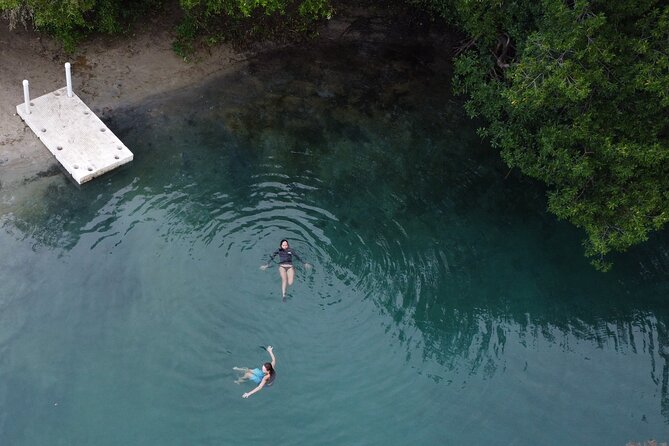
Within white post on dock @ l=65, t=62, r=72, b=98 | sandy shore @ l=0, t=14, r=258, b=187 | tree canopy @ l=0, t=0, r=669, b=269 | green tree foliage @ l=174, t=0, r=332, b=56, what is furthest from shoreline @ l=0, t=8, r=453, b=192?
tree canopy @ l=0, t=0, r=669, b=269

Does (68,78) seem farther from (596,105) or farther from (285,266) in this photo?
(596,105)

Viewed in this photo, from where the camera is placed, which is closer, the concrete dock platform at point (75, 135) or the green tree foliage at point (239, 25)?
the concrete dock platform at point (75, 135)

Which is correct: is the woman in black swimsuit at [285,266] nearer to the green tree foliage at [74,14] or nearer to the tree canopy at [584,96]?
the tree canopy at [584,96]

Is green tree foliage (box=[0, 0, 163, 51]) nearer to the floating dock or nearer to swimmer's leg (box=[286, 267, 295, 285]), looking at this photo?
the floating dock

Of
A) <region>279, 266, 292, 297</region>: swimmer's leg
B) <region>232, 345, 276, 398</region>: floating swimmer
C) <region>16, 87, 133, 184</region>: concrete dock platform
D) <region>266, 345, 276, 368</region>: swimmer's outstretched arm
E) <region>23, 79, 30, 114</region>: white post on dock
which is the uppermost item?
<region>23, 79, 30, 114</region>: white post on dock

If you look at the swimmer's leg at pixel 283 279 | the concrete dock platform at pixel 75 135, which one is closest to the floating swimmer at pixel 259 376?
the swimmer's leg at pixel 283 279

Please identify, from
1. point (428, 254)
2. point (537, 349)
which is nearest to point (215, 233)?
point (428, 254)

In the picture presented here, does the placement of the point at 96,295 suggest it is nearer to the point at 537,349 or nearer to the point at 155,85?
the point at 155,85
